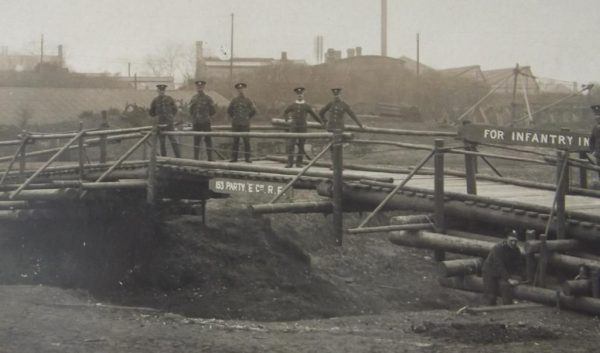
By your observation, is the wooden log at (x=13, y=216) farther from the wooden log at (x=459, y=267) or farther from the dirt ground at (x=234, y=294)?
the wooden log at (x=459, y=267)

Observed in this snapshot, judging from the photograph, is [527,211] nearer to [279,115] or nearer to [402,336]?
[402,336]

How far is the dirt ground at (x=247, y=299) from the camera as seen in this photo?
424 inches

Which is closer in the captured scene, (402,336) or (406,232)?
(406,232)

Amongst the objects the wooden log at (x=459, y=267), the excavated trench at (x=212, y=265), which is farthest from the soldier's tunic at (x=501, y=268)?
the excavated trench at (x=212, y=265)

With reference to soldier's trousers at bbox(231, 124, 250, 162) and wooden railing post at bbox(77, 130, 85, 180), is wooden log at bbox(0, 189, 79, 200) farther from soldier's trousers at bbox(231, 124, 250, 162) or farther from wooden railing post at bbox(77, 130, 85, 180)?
soldier's trousers at bbox(231, 124, 250, 162)

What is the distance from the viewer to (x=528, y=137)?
860cm

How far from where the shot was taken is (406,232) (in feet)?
31.1

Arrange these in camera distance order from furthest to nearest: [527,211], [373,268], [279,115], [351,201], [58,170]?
[279,115]
[373,268]
[58,170]
[351,201]
[527,211]

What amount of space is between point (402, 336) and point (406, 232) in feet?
8.45

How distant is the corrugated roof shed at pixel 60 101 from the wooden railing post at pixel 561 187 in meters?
28.9

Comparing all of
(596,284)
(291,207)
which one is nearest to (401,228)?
(291,207)

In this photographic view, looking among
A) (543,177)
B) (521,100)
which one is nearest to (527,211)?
(543,177)

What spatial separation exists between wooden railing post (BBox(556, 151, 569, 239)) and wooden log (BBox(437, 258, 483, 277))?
96 cm

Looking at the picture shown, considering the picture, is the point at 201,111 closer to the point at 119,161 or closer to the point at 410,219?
the point at 119,161
